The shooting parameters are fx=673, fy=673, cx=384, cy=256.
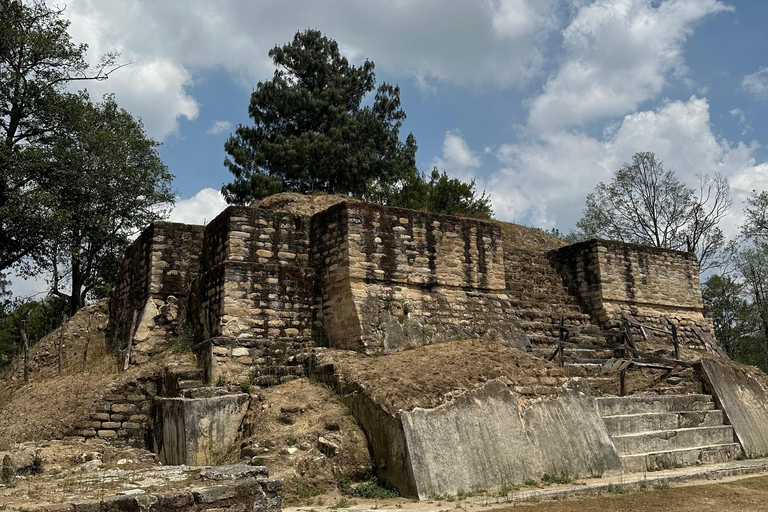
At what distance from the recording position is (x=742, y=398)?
11578 mm

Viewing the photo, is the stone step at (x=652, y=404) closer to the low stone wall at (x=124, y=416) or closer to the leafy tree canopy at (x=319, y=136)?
the low stone wall at (x=124, y=416)

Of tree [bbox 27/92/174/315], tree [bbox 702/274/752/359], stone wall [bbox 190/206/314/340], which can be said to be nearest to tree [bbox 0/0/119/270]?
tree [bbox 27/92/174/315]

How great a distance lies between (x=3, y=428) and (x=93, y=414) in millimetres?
1416

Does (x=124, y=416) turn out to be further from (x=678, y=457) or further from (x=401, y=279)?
(x=678, y=457)

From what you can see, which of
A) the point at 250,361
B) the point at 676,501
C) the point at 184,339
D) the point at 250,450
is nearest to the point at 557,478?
the point at 676,501

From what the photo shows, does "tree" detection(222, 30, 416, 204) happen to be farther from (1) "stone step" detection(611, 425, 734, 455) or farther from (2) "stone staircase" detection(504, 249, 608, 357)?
(1) "stone step" detection(611, 425, 734, 455)

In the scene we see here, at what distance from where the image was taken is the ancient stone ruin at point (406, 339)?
8391 mm

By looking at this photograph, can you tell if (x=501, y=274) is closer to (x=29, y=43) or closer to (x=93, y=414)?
(x=93, y=414)

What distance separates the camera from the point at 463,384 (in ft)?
28.7

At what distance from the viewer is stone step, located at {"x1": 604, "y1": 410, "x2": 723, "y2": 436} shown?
9.70 meters

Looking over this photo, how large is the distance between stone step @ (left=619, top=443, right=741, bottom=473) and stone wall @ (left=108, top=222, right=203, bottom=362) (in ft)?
26.4

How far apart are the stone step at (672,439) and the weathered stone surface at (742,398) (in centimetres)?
37

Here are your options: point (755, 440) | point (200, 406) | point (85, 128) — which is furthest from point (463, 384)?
point (85, 128)

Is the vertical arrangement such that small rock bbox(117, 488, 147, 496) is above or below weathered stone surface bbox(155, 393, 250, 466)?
Answer: below
